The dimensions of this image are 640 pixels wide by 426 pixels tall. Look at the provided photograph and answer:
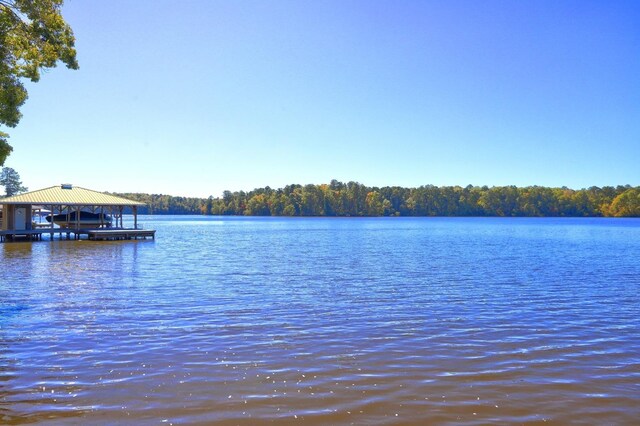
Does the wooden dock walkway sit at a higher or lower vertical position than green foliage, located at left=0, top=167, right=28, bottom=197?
lower

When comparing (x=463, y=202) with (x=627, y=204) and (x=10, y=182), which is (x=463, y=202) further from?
(x=10, y=182)

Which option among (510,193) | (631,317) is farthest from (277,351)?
(510,193)

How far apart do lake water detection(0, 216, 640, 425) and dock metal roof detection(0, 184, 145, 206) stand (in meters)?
26.7

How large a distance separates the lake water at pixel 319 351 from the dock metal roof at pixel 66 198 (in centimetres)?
2669

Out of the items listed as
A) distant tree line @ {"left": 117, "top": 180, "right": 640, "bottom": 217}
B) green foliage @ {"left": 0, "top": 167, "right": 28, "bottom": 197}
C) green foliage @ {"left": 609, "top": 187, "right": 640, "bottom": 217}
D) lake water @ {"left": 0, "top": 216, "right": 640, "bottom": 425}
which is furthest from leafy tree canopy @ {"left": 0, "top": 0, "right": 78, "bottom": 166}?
green foliage @ {"left": 609, "top": 187, "right": 640, "bottom": 217}

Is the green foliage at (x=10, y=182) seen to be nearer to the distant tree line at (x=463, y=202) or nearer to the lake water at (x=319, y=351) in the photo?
the distant tree line at (x=463, y=202)

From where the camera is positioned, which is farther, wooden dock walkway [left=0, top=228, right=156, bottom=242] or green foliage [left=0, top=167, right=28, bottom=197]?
green foliage [left=0, top=167, right=28, bottom=197]

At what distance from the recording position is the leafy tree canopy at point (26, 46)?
12.0 metres

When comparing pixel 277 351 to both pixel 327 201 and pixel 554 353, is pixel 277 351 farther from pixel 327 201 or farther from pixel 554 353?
pixel 327 201

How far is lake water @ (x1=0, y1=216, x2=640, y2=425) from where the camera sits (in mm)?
6871

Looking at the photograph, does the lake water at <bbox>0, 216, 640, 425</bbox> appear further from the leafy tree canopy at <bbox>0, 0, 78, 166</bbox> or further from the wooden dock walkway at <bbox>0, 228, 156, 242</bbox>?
the wooden dock walkway at <bbox>0, 228, 156, 242</bbox>

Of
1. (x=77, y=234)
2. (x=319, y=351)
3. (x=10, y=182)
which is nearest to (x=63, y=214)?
(x=77, y=234)

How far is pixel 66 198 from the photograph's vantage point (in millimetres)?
45594

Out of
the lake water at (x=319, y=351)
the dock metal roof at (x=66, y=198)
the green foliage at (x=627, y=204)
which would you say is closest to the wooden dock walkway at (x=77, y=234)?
the dock metal roof at (x=66, y=198)
